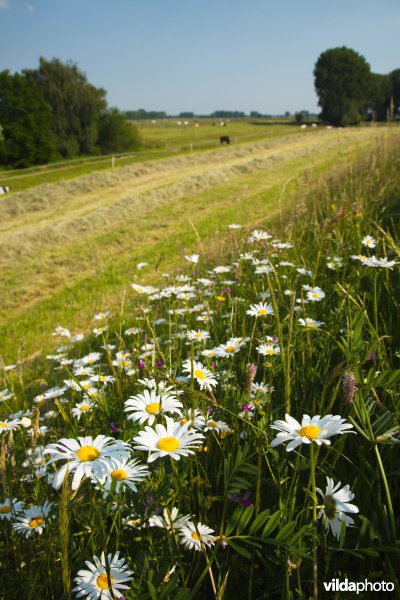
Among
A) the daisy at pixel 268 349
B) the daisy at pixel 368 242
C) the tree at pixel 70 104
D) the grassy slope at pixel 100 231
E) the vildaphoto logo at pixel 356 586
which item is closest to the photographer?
the vildaphoto logo at pixel 356 586

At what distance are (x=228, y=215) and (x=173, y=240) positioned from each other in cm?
182

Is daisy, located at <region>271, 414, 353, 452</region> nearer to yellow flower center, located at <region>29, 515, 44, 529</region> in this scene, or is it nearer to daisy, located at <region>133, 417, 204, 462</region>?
daisy, located at <region>133, 417, 204, 462</region>

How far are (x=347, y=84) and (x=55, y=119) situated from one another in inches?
1969

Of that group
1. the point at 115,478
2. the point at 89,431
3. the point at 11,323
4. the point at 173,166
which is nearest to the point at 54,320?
the point at 11,323

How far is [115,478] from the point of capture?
0.93 m

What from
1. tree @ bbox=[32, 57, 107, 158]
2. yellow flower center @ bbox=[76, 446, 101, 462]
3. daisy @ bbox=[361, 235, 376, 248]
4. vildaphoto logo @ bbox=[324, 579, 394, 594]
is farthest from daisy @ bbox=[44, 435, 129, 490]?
tree @ bbox=[32, 57, 107, 158]

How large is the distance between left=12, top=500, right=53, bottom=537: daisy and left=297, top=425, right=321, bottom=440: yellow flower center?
2.69 feet

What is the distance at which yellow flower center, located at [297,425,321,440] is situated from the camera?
902 mm

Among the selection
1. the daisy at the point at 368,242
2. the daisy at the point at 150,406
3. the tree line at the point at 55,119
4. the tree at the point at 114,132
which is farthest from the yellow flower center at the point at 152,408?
the tree at the point at 114,132

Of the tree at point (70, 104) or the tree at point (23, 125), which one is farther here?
the tree at point (70, 104)

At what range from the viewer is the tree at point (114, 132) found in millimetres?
37469

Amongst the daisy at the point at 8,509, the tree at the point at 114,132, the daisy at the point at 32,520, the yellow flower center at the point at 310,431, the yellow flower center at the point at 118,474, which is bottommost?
the daisy at the point at 8,509

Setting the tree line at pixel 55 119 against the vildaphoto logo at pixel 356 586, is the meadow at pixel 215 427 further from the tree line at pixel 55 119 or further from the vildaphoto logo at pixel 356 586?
the tree line at pixel 55 119

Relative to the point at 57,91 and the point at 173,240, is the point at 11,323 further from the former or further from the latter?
the point at 57,91
